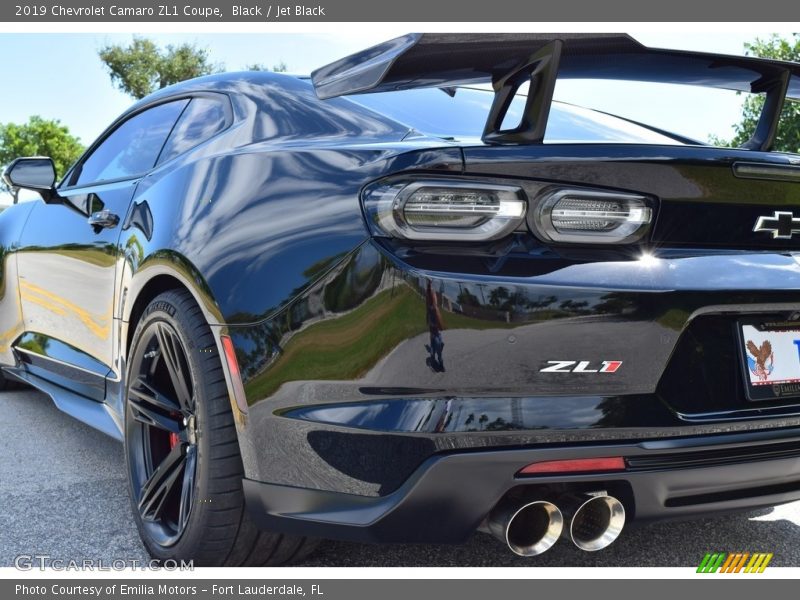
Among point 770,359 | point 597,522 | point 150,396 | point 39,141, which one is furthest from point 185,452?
point 39,141

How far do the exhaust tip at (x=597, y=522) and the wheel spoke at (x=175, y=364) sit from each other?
1058 mm

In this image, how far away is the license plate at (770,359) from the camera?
1889mm

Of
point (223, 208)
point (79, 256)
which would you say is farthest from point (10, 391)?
point (223, 208)

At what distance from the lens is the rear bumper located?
1713 mm

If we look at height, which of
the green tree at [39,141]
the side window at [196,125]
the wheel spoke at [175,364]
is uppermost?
the side window at [196,125]

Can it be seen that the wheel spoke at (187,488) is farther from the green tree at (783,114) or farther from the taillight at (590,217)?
the green tree at (783,114)

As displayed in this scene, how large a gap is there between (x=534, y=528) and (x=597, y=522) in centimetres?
14

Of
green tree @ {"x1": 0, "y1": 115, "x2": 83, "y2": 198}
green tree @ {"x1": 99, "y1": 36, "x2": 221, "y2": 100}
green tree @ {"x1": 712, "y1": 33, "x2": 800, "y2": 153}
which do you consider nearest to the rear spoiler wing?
green tree @ {"x1": 712, "y1": 33, "x2": 800, "y2": 153}

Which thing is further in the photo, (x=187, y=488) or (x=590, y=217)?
(x=187, y=488)

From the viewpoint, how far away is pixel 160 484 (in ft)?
7.88

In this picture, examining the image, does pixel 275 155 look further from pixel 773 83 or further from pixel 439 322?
pixel 773 83

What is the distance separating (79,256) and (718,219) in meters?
2.36

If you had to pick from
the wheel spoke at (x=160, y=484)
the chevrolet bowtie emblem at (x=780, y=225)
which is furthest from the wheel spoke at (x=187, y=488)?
the chevrolet bowtie emblem at (x=780, y=225)

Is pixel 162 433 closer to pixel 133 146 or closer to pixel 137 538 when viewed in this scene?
pixel 137 538
